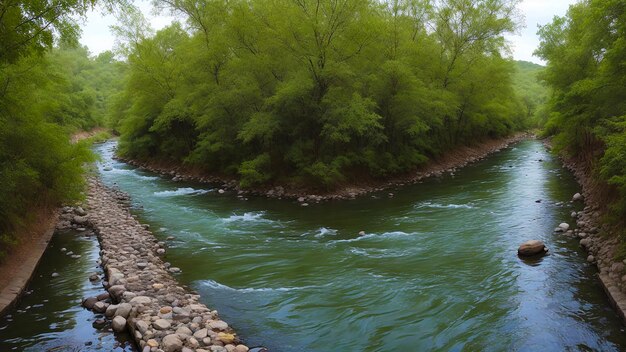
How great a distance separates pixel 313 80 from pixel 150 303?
551 inches

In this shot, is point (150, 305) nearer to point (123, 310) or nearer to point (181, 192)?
point (123, 310)

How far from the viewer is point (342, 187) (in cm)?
2042

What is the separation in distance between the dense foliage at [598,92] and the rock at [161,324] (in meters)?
9.71

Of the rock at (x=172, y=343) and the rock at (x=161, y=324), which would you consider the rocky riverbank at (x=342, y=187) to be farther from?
the rock at (x=172, y=343)

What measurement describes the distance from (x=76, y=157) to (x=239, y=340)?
9.19 m

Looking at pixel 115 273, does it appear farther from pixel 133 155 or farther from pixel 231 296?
pixel 133 155

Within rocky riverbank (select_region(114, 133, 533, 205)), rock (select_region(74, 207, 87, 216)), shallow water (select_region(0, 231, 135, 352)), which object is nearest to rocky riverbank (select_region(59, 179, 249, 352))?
shallow water (select_region(0, 231, 135, 352))

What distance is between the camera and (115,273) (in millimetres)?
9328

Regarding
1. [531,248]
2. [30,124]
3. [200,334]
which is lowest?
[200,334]

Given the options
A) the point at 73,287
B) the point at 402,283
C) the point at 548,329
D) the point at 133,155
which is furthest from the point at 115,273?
the point at 133,155

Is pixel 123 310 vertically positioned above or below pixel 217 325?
above

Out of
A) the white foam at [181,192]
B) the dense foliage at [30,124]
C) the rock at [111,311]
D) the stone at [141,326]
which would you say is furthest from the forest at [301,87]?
the stone at [141,326]

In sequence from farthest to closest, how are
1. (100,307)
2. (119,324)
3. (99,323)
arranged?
1. (100,307)
2. (99,323)
3. (119,324)

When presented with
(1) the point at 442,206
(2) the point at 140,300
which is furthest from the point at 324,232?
(2) the point at 140,300
